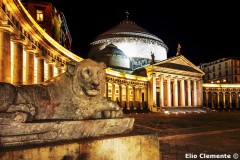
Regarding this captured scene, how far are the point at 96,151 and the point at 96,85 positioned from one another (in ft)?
3.78

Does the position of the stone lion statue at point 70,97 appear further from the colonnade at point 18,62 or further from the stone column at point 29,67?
the stone column at point 29,67

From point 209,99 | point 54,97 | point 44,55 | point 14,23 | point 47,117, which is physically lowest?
point 209,99

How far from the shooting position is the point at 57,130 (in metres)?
3.41

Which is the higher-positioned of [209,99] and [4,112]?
[4,112]

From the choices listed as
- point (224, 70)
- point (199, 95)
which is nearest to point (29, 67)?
point (199, 95)

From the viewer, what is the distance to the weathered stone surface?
119 inches

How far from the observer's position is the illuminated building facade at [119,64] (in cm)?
1564

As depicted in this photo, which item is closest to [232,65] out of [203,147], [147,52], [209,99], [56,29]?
[209,99]

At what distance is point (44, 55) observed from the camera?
72.0 feet

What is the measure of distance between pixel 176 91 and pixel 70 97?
47.9 m

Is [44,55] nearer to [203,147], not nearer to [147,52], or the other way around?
[203,147]

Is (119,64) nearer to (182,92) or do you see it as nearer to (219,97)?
(182,92)

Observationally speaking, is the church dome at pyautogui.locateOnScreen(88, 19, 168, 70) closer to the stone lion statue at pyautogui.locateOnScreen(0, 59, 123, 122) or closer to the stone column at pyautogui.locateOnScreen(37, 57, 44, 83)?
the stone column at pyautogui.locateOnScreen(37, 57, 44, 83)

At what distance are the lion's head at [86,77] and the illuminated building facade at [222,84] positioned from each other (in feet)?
194
